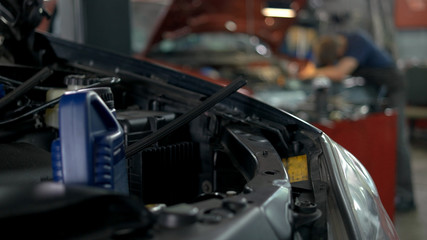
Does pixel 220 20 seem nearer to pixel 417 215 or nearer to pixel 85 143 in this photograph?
pixel 417 215

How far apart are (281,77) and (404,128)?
1495 mm

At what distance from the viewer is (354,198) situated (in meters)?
0.92

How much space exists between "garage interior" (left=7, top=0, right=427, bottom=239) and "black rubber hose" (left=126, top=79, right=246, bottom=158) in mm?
1052

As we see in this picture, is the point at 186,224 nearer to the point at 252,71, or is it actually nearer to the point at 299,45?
the point at 252,71

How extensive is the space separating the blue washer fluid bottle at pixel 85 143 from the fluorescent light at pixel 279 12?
4.08 meters

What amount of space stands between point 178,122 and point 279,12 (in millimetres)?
3870

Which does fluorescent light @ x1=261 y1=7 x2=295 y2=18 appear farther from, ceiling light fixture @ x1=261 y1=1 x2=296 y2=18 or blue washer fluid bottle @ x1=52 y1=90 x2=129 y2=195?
blue washer fluid bottle @ x1=52 y1=90 x2=129 y2=195

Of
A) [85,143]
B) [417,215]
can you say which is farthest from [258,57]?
[85,143]

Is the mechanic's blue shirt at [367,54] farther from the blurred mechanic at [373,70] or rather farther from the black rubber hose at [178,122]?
the black rubber hose at [178,122]

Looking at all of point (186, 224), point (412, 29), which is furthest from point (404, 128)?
point (412, 29)

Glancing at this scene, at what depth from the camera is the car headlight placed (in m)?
0.86

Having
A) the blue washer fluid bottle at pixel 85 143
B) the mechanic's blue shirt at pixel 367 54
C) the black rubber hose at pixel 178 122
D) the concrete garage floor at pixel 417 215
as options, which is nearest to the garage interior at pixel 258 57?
the concrete garage floor at pixel 417 215

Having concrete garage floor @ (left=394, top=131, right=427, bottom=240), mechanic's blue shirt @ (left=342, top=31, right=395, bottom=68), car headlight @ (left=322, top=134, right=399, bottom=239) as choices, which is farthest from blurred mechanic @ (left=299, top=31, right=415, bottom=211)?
car headlight @ (left=322, top=134, right=399, bottom=239)

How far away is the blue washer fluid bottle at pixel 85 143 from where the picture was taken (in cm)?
66
